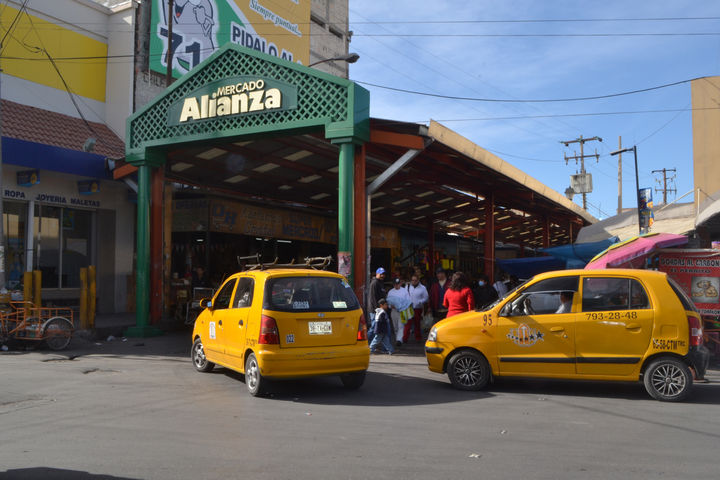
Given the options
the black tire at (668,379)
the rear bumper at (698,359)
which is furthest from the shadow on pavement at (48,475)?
the rear bumper at (698,359)

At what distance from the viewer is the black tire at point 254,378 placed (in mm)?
7641

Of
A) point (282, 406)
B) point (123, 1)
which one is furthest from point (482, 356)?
point (123, 1)

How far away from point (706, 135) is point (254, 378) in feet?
53.0

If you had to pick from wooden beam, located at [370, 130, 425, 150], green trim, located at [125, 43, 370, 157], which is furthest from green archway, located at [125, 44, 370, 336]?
wooden beam, located at [370, 130, 425, 150]

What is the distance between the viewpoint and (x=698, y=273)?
36.3 feet

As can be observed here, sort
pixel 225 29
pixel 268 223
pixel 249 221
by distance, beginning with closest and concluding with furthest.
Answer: pixel 249 221 < pixel 268 223 < pixel 225 29

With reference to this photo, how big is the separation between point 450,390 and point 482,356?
694mm

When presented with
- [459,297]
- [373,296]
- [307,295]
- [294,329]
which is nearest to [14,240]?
[373,296]

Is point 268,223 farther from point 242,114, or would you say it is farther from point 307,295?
point 307,295

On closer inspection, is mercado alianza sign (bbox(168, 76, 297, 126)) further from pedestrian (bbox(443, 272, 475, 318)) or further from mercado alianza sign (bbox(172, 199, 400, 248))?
pedestrian (bbox(443, 272, 475, 318))

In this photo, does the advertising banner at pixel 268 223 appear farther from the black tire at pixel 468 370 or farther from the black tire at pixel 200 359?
the black tire at pixel 468 370

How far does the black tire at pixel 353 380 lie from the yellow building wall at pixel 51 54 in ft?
47.0

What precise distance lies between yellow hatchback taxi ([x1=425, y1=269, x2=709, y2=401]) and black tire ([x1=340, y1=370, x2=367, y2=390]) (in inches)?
43.8

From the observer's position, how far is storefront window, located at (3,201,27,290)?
16.2m
